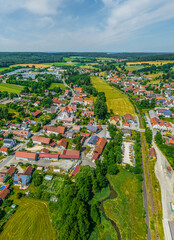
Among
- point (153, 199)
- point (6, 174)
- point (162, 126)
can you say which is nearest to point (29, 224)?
point (6, 174)

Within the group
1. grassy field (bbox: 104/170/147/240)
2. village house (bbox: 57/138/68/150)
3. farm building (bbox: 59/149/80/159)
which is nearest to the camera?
grassy field (bbox: 104/170/147/240)

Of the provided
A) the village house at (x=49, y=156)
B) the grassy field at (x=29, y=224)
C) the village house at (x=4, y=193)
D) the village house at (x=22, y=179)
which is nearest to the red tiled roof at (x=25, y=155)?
the village house at (x=49, y=156)

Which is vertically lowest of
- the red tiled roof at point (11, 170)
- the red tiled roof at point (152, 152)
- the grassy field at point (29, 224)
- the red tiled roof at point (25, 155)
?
the grassy field at point (29, 224)

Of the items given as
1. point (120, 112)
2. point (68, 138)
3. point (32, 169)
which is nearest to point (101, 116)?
point (120, 112)

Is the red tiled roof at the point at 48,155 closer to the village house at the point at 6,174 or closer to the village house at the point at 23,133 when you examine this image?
the village house at the point at 6,174

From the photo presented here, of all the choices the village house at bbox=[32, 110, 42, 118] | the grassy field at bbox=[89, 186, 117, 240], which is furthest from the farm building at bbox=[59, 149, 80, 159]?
the village house at bbox=[32, 110, 42, 118]

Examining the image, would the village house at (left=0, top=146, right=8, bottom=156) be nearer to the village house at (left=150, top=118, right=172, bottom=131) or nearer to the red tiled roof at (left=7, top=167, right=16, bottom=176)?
the red tiled roof at (left=7, top=167, right=16, bottom=176)
